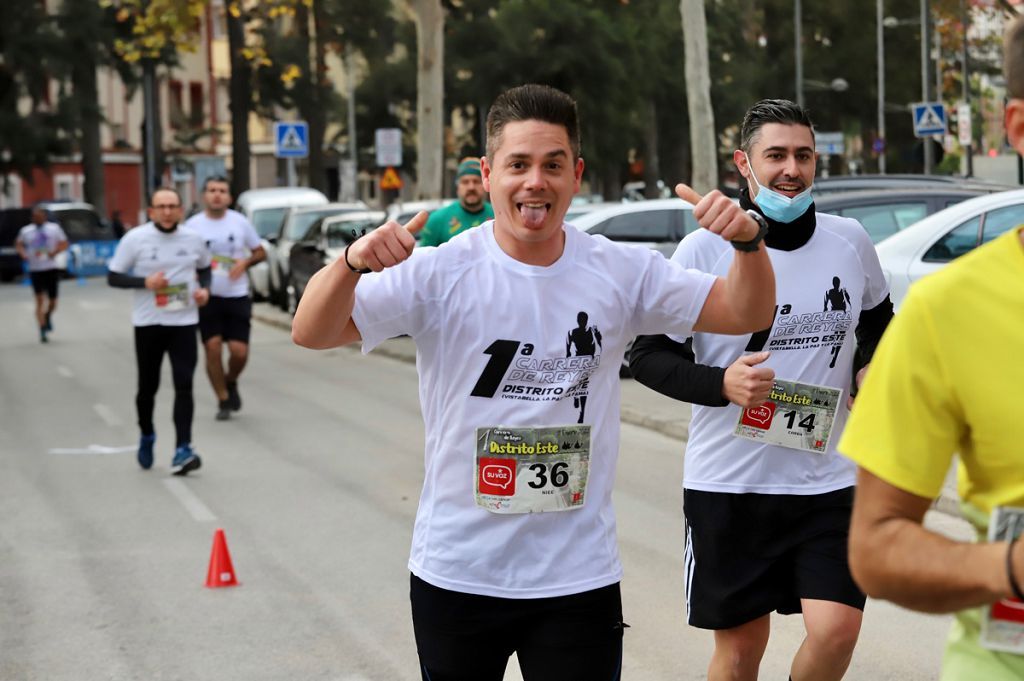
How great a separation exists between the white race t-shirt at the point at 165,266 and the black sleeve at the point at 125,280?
6cm

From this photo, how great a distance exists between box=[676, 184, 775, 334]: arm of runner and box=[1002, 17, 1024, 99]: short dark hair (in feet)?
3.98

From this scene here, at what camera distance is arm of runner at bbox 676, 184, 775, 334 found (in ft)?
11.4

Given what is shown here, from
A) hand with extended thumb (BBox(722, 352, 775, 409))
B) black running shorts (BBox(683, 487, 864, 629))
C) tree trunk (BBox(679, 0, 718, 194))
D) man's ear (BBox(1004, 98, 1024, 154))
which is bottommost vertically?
black running shorts (BBox(683, 487, 864, 629))

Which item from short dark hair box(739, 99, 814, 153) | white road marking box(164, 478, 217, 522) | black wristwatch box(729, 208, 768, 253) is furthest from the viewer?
white road marking box(164, 478, 217, 522)

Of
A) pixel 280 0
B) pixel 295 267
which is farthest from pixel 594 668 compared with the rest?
pixel 280 0

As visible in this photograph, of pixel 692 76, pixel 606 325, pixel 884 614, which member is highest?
pixel 692 76

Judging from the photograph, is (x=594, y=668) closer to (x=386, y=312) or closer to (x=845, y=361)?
(x=386, y=312)

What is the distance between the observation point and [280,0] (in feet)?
100

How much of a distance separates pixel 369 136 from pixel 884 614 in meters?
60.3

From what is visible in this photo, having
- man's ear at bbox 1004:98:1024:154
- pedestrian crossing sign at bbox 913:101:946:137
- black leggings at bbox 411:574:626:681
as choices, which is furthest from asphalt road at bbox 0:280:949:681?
pedestrian crossing sign at bbox 913:101:946:137

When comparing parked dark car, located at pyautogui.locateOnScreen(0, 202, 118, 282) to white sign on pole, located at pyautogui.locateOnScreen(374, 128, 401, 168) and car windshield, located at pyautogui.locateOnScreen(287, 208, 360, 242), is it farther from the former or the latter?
car windshield, located at pyautogui.locateOnScreen(287, 208, 360, 242)

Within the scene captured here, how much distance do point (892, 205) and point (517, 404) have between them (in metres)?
10.5

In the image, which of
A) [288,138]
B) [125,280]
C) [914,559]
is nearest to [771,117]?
[914,559]

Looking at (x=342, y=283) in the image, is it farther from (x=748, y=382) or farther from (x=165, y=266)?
(x=165, y=266)
